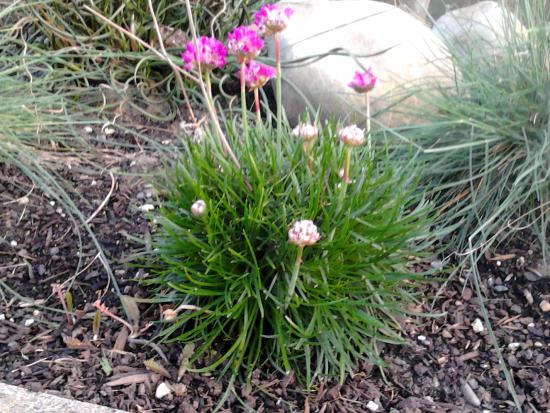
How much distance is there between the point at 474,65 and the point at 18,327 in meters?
1.71

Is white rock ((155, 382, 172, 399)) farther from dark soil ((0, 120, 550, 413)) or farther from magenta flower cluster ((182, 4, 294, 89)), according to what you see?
magenta flower cluster ((182, 4, 294, 89))

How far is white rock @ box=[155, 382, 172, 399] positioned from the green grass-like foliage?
112 mm

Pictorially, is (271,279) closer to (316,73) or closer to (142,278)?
(142,278)

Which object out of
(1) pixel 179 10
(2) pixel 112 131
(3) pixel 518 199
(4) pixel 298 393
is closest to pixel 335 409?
(4) pixel 298 393

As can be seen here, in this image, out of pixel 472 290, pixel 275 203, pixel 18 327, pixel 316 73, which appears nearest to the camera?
pixel 275 203

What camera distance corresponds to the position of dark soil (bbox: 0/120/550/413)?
1.77m

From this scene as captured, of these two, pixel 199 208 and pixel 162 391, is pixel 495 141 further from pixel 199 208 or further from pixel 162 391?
pixel 162 391

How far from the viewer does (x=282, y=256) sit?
5.69 ft

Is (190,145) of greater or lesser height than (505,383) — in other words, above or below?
above

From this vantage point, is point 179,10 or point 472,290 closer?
point 472,290

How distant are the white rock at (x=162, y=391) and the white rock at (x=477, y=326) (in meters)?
0.90

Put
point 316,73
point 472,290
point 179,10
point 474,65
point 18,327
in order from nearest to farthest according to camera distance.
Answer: point 18,327 < point 472,290 < point 474,65 < point 316,73 < point 179,10

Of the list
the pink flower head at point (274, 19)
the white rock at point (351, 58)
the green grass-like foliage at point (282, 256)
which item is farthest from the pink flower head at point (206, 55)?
the white rock at point (351, 58)

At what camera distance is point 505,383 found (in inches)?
74.0
